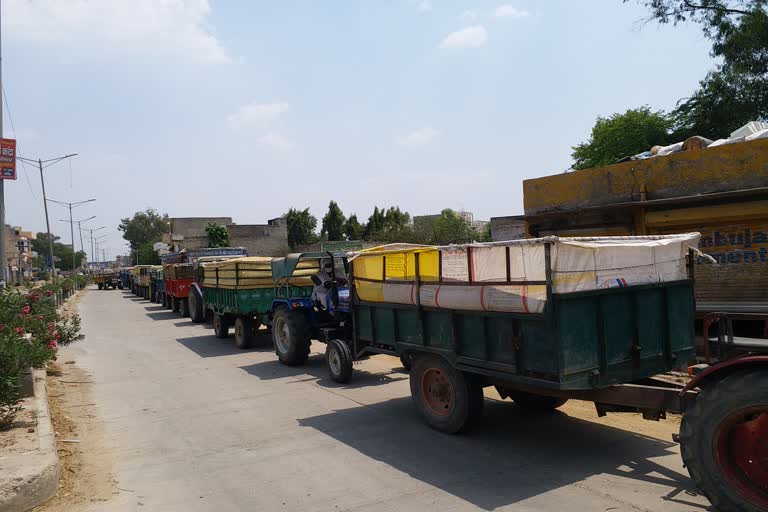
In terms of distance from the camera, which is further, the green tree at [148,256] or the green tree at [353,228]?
the green tree at [148,256]

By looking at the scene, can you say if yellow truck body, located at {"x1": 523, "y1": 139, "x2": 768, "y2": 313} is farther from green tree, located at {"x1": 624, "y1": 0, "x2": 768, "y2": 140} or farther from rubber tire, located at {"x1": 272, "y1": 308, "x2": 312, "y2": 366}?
green tree, located at {"x1": 624, "y1": 0, "x2": 768, "y2": 140}

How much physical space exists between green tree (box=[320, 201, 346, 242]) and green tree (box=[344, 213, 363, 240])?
0.46m

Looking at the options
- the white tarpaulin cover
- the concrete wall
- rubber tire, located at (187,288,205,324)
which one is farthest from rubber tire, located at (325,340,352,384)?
the concrete wall

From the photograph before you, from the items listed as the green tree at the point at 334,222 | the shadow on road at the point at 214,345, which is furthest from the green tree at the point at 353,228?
the shadow on road at the point at 214,345

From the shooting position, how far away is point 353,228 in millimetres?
61375

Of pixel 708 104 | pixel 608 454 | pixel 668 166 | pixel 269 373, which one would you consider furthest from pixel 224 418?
pixel 708 104

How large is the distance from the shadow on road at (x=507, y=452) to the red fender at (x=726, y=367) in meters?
1.01

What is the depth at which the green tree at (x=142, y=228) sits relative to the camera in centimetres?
11362

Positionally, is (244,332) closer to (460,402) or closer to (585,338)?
(460,402)

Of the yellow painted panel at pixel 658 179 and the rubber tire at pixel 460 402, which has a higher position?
the yellow painted panel at pixel 658 179

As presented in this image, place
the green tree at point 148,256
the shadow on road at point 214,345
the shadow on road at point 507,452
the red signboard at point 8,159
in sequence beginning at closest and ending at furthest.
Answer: the shadow on road at point 507,452
the shadow on road at point 214,345
the red signboard at point 8,159
the green tree at point 148,256

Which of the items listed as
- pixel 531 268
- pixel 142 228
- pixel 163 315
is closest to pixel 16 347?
pixel 531 268

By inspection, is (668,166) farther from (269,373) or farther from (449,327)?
(269,373)

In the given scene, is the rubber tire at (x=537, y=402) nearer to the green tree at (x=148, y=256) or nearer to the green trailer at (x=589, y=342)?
the green trailer at (x=589, y=342)
